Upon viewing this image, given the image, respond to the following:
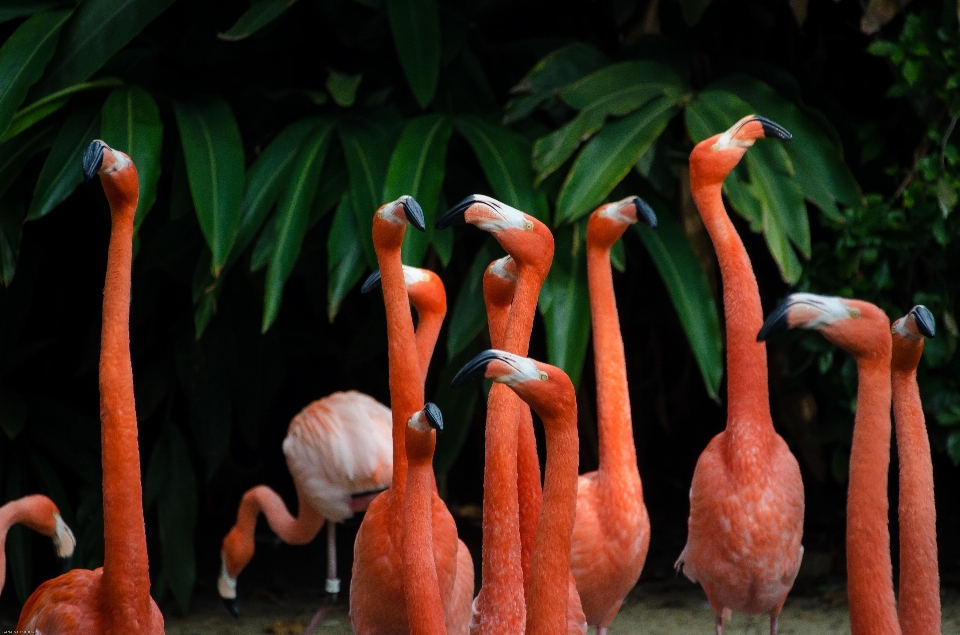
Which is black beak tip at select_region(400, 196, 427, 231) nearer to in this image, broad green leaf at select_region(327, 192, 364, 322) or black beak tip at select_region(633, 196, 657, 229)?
black beak tip at select_region(633, 196, 657, 229)

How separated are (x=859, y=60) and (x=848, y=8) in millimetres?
229

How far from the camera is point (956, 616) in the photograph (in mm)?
3262

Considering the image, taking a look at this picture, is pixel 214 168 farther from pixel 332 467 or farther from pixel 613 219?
pixel 613 219

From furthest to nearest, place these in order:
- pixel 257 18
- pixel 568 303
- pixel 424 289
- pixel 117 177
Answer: pixel 257 18
pixel 568 303
pixel 424 289
pixel 117 177

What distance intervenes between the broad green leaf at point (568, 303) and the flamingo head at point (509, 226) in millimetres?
943

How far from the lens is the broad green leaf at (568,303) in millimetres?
2906

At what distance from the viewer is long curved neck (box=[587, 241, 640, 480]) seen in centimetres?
243

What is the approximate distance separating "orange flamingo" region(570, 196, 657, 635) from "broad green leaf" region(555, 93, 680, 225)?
1.30ft

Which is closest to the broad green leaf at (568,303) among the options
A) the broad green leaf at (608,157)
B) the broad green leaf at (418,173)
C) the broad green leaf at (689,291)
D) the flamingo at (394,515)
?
the broad green leaf at (608,157)

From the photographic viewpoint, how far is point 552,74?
327cm

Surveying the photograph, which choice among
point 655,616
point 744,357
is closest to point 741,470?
point 744,357

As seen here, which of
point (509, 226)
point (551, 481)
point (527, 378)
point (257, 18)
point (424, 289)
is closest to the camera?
point (527, 378)

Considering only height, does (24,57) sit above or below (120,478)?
above

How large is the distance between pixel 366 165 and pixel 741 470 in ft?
4.69
